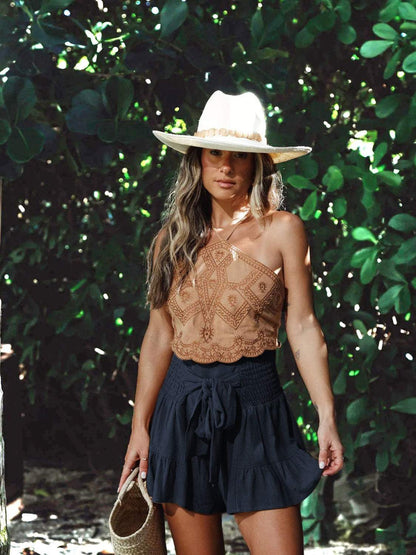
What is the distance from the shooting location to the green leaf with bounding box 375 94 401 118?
377 cm

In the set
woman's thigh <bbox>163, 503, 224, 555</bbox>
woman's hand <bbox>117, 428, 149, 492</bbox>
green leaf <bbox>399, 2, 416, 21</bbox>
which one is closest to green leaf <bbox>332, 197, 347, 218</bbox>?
green leaf <bbox>399, 2, 416, 21</bbox>

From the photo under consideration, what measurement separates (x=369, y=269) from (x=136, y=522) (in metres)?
1.45

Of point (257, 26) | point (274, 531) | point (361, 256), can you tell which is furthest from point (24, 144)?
point (274, 531)

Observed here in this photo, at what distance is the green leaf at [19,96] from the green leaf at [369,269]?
132 centimetres

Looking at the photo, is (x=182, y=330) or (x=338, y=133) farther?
(x=338, y=133)

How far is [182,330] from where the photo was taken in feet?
8.61

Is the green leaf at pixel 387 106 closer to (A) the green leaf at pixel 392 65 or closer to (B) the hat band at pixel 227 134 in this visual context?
(A) the green leaf at pixel 392 65

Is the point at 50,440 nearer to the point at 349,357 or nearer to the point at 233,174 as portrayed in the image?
the point at 349,357

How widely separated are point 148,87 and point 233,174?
1.73 metres

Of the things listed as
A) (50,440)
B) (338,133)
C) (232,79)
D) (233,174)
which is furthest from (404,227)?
(50,440)

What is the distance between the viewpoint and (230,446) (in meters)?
2.55

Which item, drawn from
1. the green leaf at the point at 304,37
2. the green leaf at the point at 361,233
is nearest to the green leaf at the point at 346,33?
the green leaf at the point at 304,37

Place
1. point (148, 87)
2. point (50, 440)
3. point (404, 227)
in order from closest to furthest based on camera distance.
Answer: point (404, 227) < point (148, 87) < point (50, 440)

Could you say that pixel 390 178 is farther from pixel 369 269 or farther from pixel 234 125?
pixel 234 125
